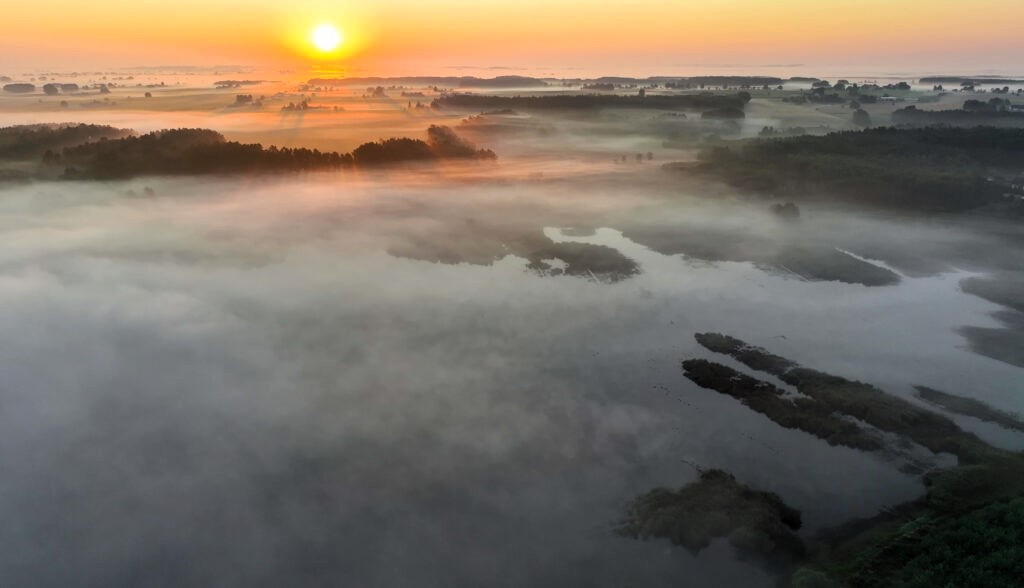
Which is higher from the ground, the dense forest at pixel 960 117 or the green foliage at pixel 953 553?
the dense forest at pixel 960 117

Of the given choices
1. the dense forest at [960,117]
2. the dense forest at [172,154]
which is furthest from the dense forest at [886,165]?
the dense forest at [172,154]

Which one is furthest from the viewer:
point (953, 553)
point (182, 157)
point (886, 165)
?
point (182, 157)

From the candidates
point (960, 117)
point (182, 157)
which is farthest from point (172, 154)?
point (960, 117)

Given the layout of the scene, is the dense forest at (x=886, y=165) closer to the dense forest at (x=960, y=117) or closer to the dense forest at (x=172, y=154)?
the dense forest at (x=960, y=117)

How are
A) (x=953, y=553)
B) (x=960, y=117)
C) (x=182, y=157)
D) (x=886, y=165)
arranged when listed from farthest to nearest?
(x=960, y=117)
(x=182, y=157)
(x=886, y=165)
(x=953, y=553)

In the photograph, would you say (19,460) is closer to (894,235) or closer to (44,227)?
(44,227)

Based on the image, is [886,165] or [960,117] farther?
[960,117]

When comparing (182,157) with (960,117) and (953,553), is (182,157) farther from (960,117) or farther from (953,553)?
(960,117)

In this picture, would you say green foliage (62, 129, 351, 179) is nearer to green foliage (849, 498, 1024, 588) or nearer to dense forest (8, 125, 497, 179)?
dense forest (8, 125, 497, 179)

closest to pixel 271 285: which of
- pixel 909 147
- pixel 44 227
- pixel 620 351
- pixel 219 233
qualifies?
pixel 219 233
